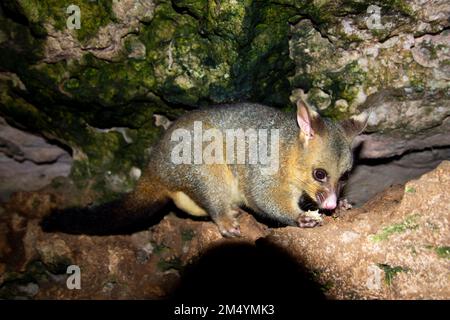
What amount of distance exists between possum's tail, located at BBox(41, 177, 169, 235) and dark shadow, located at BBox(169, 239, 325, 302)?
68 centimetres

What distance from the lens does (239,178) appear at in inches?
164

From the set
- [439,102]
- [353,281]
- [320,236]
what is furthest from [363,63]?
[353,281]

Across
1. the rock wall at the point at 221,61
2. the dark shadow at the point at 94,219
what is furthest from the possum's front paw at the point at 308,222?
the dark shadow at the point at 94,219

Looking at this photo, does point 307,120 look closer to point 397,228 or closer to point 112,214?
point 397,228

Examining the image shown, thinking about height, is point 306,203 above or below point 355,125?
below

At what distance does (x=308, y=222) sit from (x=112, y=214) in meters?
1.73

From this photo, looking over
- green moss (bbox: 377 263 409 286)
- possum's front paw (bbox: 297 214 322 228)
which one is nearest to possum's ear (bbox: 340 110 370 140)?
possum's front paw (bbox: 297 214 322 228)

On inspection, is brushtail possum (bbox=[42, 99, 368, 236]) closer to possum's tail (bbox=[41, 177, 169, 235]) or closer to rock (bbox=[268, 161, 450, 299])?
possum's tail (bbox=[41, 177, 169, 235])

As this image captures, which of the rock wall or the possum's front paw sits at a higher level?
the rock wall

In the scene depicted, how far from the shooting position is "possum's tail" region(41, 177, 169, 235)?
4039mm

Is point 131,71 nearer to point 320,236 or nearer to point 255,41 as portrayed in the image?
point 255,41

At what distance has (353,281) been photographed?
3439 mm

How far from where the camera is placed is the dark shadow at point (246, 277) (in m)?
3.50

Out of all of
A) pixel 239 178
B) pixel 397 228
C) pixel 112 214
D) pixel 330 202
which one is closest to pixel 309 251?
pixel 330 202
